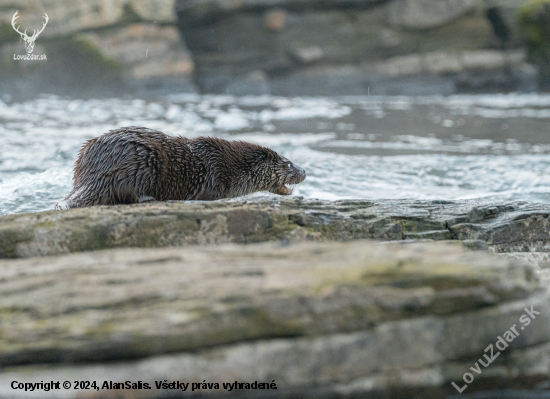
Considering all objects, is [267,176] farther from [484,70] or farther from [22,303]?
[484,70]

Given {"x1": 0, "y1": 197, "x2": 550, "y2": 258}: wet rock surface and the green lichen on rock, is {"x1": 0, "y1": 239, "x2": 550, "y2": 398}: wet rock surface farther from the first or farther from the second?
the green lichen on rock

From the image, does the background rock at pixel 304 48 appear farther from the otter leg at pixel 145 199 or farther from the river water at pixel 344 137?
the otter leg at pixel 145 199

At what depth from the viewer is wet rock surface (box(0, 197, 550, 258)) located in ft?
9.58

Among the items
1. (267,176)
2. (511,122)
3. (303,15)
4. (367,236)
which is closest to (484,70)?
(303,15)

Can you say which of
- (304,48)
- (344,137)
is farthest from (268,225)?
(304,48)

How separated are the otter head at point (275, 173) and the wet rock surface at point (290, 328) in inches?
116

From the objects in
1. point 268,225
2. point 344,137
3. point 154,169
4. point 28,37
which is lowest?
point 268,225

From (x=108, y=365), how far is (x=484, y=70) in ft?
68.1

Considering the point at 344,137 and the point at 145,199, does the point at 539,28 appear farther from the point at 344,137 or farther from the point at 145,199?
the point at 145,199

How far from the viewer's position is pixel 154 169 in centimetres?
408

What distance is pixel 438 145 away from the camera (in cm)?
967

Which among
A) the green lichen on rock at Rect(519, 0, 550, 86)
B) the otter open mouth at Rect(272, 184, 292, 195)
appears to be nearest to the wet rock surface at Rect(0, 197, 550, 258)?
the otter open mouth at Rect(272, 184, 292, 195)

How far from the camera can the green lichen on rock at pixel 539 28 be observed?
1997 centimetres

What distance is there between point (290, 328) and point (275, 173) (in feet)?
11.2
